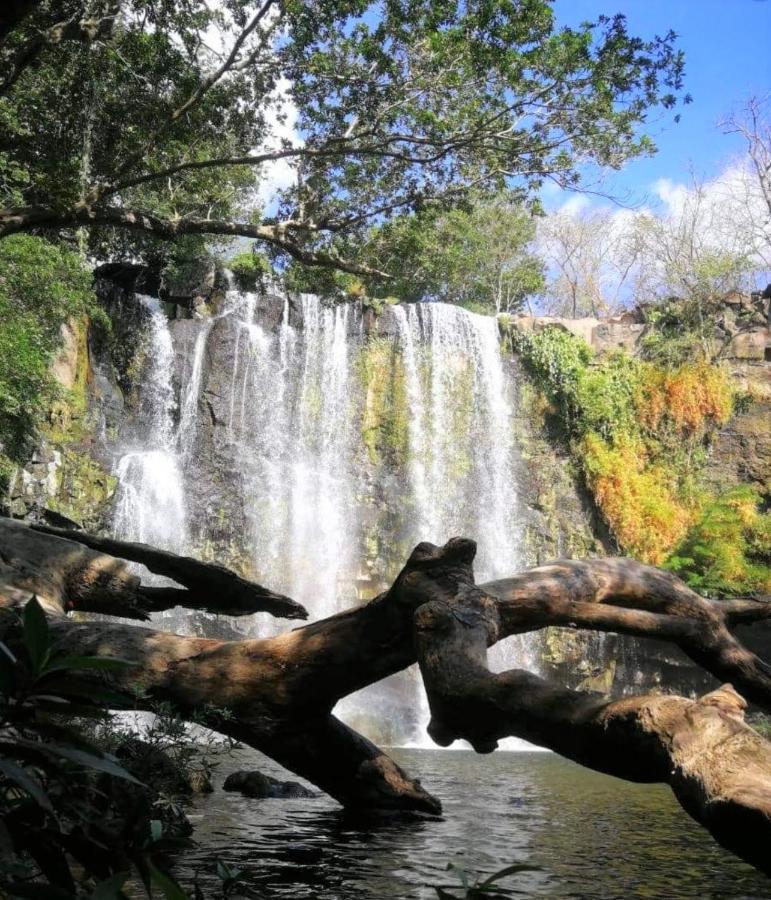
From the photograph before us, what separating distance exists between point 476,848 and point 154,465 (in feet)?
50.3

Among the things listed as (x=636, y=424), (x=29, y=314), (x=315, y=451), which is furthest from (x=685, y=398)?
(x=29, y=314)

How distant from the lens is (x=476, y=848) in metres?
5.26

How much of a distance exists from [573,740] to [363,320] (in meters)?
20.5

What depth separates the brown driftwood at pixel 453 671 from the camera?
2.56 meters

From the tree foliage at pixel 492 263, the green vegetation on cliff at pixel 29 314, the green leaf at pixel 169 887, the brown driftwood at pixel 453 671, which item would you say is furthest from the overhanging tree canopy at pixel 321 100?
the tree foliage at pixel 492 263

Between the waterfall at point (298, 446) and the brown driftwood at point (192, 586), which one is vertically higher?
the waterfall at point (298, 446)

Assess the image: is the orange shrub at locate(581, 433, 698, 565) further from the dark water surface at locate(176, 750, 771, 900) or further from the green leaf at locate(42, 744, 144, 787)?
the green leaf at locate(42, 744, 144, 787)

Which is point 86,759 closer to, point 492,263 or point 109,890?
point 109,890

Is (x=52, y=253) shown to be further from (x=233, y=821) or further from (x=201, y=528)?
(x=233, y=821)

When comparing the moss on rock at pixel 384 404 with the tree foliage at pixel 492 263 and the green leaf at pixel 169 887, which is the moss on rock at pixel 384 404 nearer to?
the tree foliage at pixel 492 263

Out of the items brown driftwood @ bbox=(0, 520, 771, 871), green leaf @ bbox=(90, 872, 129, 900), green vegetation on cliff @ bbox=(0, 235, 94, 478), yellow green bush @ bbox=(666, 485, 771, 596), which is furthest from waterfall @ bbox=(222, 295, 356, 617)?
green leaf @ bbox=(90, 872, 129, 900)

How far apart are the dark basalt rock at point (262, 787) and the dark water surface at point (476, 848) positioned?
20 cm

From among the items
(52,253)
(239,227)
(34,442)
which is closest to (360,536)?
(34,442)

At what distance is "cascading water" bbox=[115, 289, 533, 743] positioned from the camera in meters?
19.6
